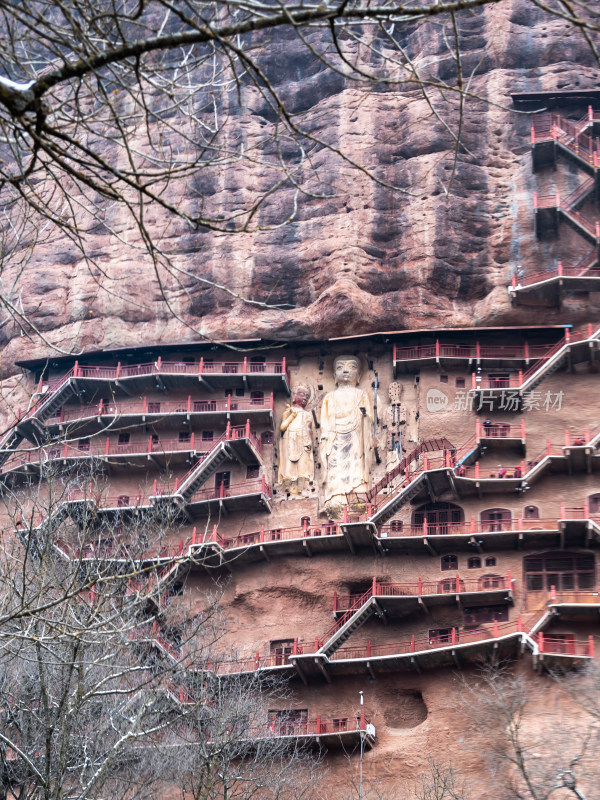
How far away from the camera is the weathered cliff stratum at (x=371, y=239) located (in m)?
38.7

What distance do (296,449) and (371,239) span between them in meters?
7.99

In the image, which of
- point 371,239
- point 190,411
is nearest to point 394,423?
point 371,239

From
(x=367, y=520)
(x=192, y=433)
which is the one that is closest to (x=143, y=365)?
(x=192, y=433)

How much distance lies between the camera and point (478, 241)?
39188 millimetres

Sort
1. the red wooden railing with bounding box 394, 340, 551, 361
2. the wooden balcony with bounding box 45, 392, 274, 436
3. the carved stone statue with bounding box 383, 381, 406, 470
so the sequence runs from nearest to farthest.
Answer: the carved stone statue with bounding box 383, 381, 406, 470 < the red wooden railing with bounding box 394, 340, 551, 361 < the wooden balcony with bounding box 45, 392, 274, 436

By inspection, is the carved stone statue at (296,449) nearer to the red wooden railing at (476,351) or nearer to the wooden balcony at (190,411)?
the wooden balcony at (190,411)

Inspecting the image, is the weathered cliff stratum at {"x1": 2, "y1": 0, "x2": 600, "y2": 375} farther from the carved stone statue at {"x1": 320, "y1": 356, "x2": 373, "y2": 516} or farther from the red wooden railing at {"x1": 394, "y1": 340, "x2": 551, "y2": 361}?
the carved stone statue at {"x1": 320, "y1": 356, "x2": 373, "y2": 516}

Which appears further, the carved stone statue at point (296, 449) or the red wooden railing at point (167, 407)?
the red wooden railing at point (167, 407)

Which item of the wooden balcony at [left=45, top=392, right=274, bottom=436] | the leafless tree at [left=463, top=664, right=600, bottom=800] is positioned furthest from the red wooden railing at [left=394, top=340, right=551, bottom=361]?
the leafless tree at [left=463, top=664, right=600, bottom=800]

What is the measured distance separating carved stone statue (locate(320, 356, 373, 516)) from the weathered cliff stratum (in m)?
2.14

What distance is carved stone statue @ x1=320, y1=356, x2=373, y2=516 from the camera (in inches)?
1431

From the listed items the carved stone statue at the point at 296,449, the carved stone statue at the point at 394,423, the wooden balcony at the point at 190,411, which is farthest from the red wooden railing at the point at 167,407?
the carved stone statue at the point at 394,423

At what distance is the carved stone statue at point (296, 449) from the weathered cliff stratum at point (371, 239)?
2.82 m

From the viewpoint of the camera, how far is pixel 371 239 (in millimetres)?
39531
